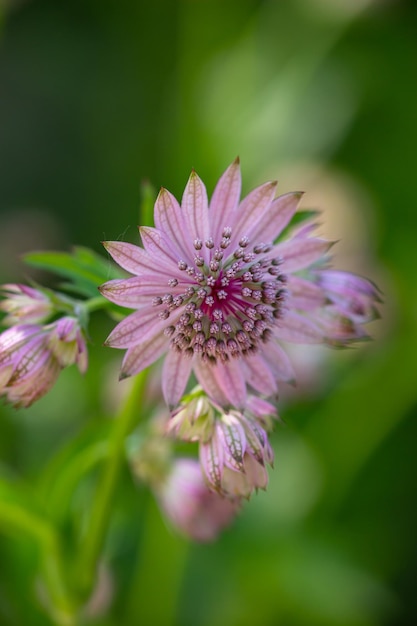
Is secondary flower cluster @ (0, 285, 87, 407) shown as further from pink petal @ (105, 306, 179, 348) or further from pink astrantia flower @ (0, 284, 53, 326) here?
pink petal @ (105, 306, 179, 348)

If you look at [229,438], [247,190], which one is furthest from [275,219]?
[247,190]

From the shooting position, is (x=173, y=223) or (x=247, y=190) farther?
(x=247, y=190)

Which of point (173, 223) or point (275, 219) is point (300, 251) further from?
point (173, 223)

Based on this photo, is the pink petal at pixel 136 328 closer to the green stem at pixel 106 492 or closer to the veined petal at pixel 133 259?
the veined petal at pixel 133 259

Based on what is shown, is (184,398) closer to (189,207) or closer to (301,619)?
(189,207)

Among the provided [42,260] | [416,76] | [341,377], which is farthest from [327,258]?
[416,76]

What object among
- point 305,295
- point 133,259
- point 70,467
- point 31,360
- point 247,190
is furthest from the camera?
point 247,190
